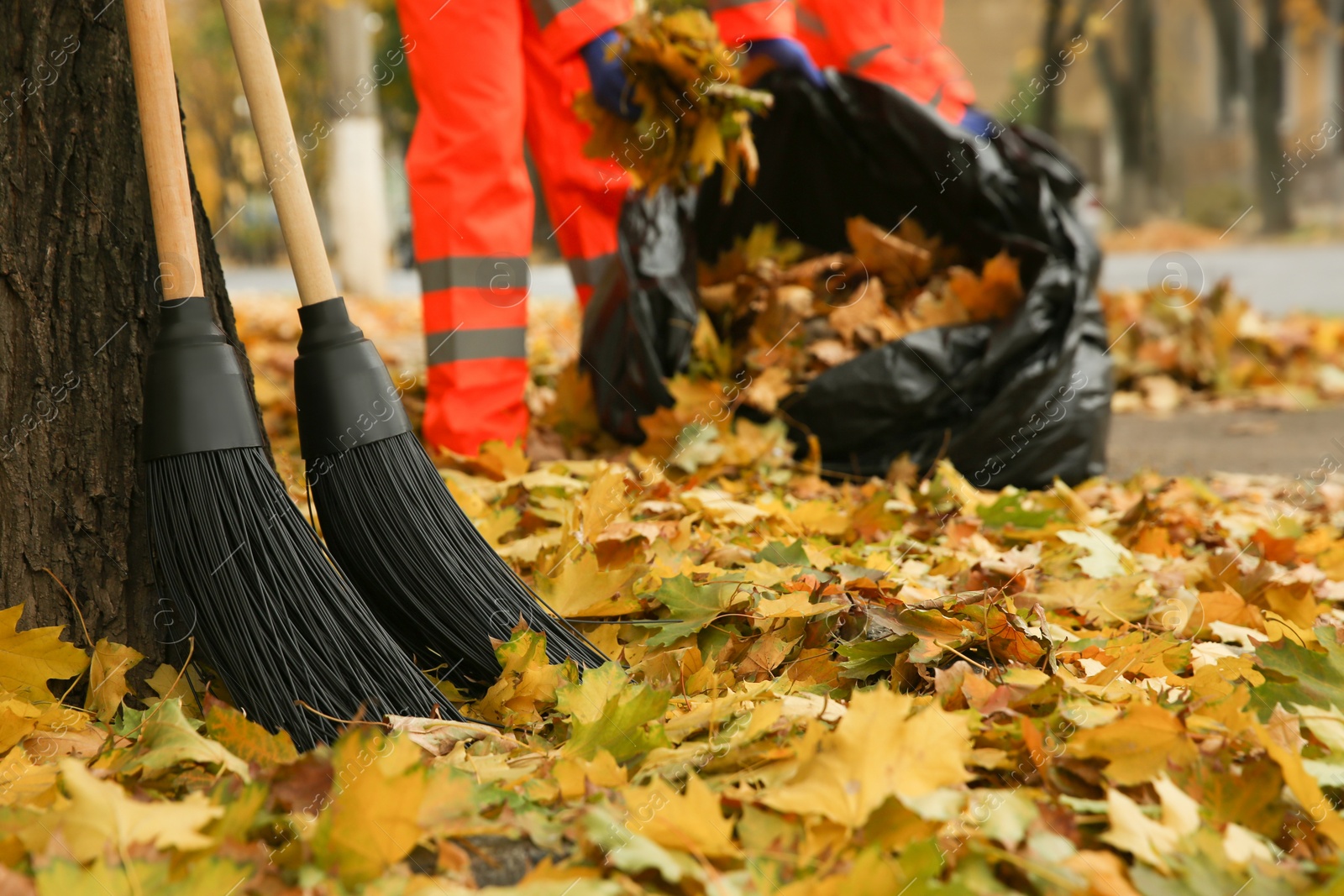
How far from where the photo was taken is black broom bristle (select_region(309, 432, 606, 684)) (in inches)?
47.0

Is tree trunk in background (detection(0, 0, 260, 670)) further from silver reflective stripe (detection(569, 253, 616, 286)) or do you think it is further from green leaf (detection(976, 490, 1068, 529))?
silver reflective stripe (detection(569, 253, 616, 286))

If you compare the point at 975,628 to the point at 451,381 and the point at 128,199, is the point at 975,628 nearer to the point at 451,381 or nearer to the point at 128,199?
the point at 128,199

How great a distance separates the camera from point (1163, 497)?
212 cm

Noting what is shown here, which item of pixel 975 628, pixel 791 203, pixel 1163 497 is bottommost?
pixel 1163 497

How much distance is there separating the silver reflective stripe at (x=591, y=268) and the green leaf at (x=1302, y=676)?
1.90 meters

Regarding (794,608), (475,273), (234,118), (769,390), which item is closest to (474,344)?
(475,273)

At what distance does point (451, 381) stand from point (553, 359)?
1.55m

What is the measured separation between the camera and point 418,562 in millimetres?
1198

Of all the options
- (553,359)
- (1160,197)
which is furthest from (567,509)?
(1160,197)

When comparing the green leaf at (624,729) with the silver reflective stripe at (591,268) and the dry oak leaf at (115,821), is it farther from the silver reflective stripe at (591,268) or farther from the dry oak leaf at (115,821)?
the silver reflective stripe at (591,268)

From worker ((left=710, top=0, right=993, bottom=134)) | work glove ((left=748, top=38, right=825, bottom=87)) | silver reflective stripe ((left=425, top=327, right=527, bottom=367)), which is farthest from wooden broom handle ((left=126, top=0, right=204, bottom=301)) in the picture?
worker ((left=710, top=0, right=993, bottom=134))

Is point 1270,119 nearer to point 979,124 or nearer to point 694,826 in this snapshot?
point 979,124

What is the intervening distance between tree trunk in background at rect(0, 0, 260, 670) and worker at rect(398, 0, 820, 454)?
92 centimetres

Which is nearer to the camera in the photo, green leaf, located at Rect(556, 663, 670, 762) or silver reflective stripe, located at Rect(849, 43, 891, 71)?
green leaf, located at Rect(556, 663, 670, 762)
